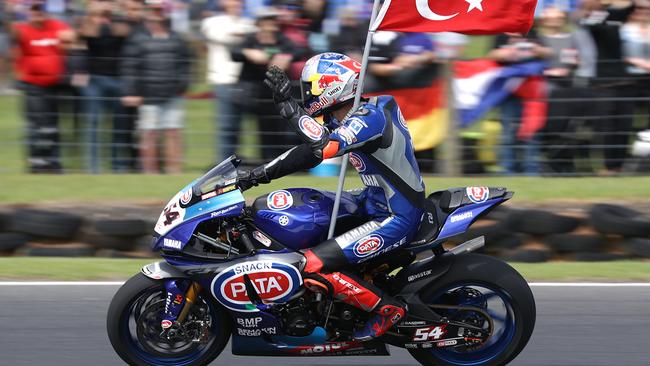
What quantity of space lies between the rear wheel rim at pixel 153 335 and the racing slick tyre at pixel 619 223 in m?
4.18

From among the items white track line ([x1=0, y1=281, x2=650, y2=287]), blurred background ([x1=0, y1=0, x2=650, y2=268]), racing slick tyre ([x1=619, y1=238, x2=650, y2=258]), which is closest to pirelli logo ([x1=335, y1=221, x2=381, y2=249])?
white track line ([x1=0, y1=281, x2=650, y2=287])

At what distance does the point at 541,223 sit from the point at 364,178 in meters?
3.55

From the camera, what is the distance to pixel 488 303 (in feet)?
18.9

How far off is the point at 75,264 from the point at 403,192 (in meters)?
3.67

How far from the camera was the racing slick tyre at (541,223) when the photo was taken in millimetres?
8812

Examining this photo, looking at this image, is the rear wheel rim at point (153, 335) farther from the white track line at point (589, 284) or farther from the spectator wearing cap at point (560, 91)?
the spectator wearing cap at point (560, 91)

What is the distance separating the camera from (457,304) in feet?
19.0

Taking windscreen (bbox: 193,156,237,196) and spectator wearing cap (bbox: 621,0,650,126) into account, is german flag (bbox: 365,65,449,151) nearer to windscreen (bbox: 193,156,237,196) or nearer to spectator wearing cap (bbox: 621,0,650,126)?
spectator wearing cap (bbox: 621,0,650,126)

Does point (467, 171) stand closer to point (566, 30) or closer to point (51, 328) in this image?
point (566, 30)

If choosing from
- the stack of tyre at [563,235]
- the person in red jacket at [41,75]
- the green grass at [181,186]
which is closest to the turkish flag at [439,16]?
the stack of tyre at [563,235]

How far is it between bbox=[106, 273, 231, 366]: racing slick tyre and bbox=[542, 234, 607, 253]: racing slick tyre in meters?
3.92

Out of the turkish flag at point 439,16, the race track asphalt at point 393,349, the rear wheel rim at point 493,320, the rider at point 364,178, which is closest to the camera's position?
the rider at point 364,178

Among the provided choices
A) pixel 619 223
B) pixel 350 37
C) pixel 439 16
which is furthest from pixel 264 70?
pixel 439 16

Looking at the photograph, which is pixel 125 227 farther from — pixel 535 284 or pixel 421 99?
pixel 535 284
